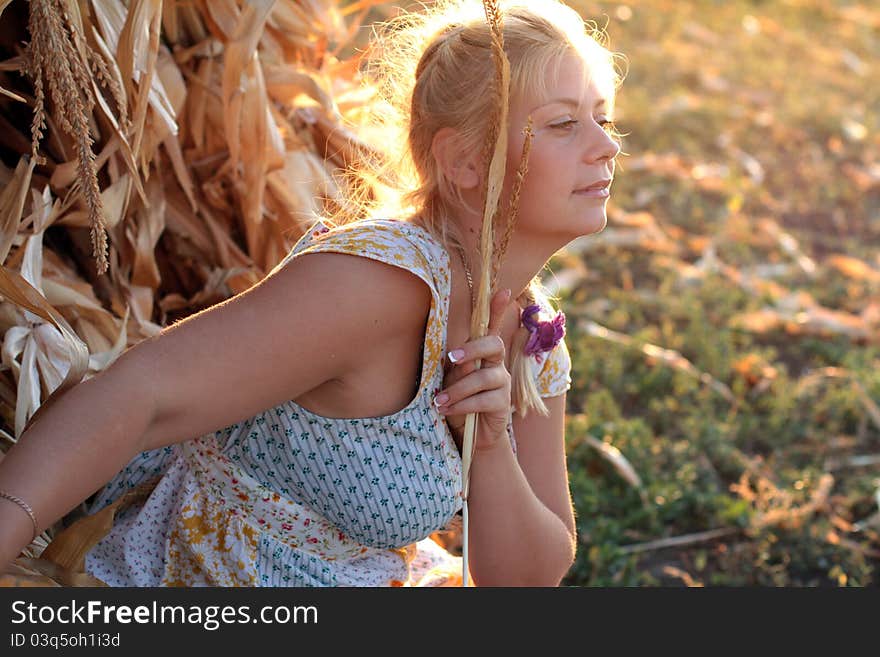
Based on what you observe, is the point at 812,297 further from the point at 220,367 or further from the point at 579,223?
the point at 220,367

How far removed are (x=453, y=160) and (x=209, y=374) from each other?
0.54m

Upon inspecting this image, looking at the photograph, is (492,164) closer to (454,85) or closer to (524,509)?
(454,85)

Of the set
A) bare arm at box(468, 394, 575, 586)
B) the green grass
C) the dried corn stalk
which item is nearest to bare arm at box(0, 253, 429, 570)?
the dried corn stalk

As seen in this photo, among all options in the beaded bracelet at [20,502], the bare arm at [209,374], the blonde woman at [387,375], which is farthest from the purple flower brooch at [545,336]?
the beaded bracelet at [20,502]

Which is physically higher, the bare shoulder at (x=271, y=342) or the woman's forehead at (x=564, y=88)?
the woman's forehead at (x=564, y=88)

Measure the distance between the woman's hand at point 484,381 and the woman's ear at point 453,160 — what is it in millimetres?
198

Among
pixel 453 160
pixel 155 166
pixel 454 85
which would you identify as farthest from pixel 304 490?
pixel 155 166

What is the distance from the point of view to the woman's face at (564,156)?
1.82 m

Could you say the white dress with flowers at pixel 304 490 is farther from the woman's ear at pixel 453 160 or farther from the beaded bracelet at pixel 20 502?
the beaded bracelet at pixel 20 502

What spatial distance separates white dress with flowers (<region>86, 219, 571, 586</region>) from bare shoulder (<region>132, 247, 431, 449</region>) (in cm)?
5

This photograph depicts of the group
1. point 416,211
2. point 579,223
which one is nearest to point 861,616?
point 579,223

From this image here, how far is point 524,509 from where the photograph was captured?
2.00 metres

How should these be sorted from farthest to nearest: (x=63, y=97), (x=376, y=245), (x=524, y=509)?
1. (x=524, y=509)
2. (x=376, y=245)
3. (x=63, y=97)

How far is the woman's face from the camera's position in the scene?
182 centimetres
